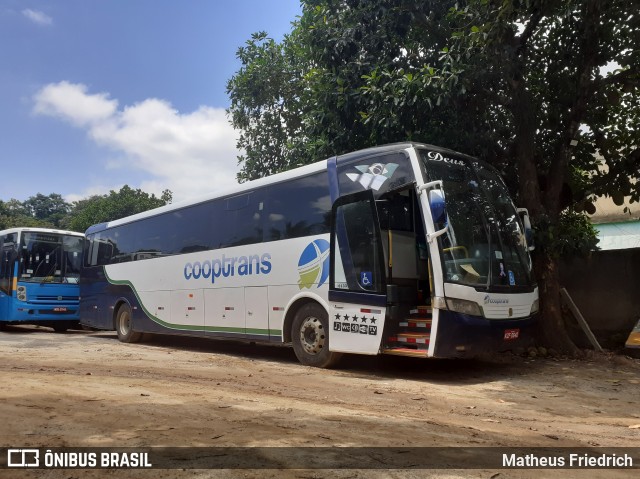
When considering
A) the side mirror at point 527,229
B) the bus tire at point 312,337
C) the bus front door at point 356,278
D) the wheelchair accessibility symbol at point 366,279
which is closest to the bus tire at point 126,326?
the bus tire at point 312,337

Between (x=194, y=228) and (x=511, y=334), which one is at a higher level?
(x=194, y=228)

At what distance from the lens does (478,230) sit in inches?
309

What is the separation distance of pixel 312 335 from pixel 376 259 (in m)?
1.92

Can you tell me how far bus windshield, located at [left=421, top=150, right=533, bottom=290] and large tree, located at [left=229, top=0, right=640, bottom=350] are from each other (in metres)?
1.50

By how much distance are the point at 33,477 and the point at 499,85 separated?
9994 millimetres

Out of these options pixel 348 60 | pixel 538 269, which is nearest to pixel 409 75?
pixel 348 60

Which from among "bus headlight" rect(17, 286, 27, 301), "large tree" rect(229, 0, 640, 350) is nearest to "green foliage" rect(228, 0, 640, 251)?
"large tree" rect(229, 0, 640, 350)

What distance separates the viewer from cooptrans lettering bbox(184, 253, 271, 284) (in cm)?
995

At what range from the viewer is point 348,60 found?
1088cm

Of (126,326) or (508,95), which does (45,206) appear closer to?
(126,326)

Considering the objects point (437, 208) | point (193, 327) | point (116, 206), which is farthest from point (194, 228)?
point (116, 206)

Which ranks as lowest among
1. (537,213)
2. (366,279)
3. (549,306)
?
(549,306)

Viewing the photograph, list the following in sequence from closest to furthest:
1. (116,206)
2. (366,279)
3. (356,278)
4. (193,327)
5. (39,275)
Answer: (366,279)
(356,278)
(193,327)
(39,275)
(116,206)

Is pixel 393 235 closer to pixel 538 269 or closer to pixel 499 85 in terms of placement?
pixel 538 269
